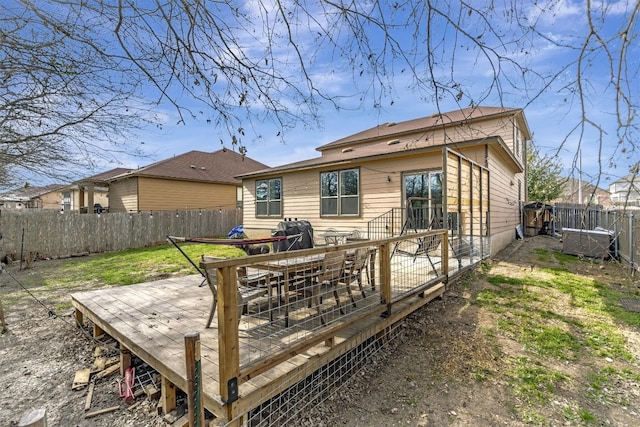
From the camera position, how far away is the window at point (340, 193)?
424 inches

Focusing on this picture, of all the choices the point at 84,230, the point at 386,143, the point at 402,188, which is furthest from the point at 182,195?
the point at 402,188

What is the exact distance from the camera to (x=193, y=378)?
1.81 meters

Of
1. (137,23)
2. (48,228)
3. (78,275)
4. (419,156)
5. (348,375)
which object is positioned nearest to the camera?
(137,23)

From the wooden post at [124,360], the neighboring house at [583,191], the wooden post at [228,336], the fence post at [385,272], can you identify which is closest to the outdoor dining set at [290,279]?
the fence post at [385,272]

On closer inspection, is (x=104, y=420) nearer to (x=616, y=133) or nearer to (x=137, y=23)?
(x=137, y=23)

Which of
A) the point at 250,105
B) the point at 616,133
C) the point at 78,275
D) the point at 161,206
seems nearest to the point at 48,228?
the point at 78,275

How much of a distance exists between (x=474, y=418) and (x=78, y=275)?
369 inches

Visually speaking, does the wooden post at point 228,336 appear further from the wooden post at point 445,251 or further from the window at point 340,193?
the window at point 340,193

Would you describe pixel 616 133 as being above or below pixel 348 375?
above

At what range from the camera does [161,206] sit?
16.6 metres

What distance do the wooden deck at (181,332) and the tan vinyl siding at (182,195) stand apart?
40.1ft

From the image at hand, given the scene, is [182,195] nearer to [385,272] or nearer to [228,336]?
[385,272]

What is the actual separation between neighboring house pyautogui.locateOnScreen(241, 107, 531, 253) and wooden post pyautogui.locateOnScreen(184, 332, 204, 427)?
5237mm

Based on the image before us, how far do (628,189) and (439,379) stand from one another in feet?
8.77
